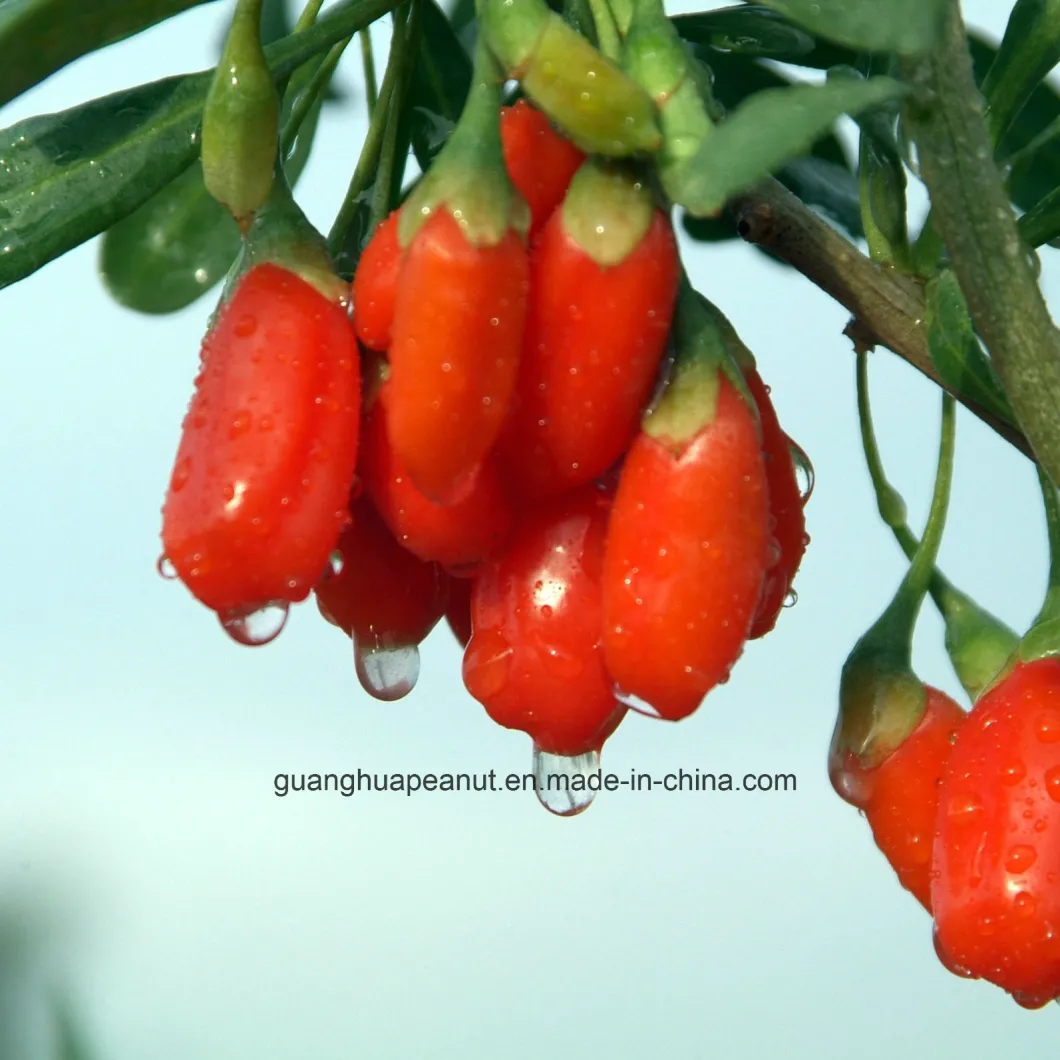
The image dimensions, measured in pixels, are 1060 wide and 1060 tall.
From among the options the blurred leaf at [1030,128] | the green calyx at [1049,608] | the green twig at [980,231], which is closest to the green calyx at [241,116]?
the green twig at [980,231]

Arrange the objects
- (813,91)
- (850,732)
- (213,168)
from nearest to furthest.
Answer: (813,91), (213,168), (850,732)

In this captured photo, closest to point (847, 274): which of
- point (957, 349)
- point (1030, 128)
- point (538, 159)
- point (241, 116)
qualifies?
point (957, 349)

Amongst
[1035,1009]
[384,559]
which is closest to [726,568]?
[384,559]

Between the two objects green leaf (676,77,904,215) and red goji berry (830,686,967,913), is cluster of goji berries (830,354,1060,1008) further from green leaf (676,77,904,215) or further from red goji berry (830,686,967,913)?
green leaf (676,77,904,215)

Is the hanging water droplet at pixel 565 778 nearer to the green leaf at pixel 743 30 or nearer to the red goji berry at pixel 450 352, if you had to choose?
the red goji berry at pixel 450 352

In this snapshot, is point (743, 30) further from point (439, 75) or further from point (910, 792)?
point (910, 792)

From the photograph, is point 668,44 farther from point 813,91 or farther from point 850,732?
point 850,732
